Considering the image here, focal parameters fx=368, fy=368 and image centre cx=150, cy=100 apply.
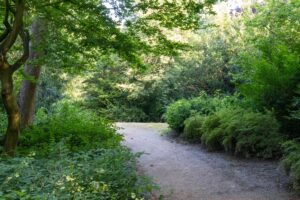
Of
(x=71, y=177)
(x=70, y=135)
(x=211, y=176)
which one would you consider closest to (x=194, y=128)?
(x=211, y=176)

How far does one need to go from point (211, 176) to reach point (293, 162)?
5.81 feet

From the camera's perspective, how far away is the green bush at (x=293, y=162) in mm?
5191

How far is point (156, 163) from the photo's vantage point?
8328 mm

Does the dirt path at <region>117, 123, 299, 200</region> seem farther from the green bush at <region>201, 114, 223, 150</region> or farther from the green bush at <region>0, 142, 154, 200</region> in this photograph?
the green bush at <region>0, 142, 154, 200</region>

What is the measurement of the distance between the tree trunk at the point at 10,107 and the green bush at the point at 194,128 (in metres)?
6.03

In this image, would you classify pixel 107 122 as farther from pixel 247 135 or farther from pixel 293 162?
pixel 293 162

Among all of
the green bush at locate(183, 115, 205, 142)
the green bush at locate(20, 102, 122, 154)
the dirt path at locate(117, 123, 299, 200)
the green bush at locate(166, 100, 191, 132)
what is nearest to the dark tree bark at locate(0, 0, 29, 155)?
the green bush at locate(20, 102, 122, 154)

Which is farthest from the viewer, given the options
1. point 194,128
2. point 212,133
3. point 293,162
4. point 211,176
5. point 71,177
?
point 194,128

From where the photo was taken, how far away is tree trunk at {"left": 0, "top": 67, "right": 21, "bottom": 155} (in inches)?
218

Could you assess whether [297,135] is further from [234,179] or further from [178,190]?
[178,190]

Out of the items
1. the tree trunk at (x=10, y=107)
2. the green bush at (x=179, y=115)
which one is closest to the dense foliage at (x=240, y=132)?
the green bush at (x=179, y=115)

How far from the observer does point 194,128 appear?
1102cm

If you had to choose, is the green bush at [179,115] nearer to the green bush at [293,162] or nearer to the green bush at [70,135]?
the green bush at [70,135]

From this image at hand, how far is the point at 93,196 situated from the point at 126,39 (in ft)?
13.6
